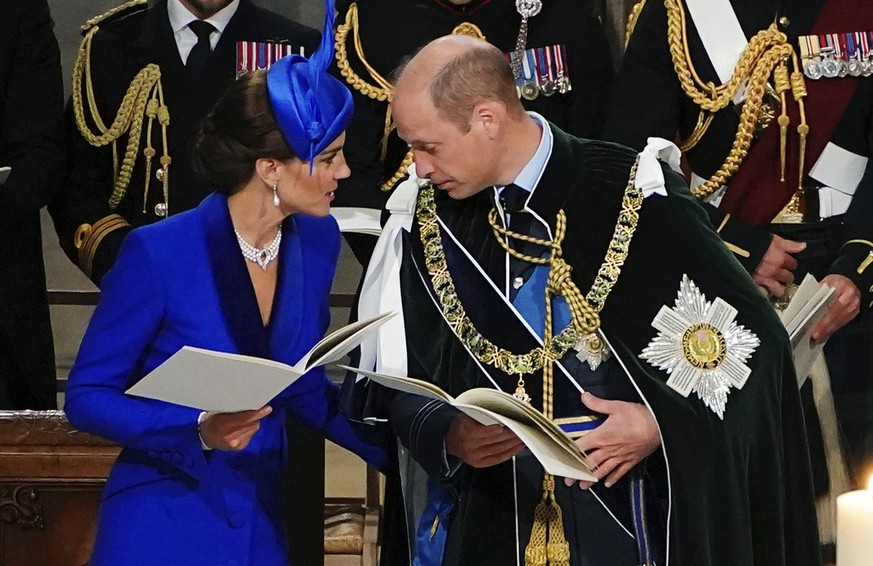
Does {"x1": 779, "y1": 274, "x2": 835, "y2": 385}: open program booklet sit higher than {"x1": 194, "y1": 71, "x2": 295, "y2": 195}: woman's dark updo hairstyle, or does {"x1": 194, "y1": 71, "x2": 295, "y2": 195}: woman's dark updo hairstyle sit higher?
{"x1": 194, "y1": 71, "x2": 295, "y2": 195}: woman's dark updo hairstyle

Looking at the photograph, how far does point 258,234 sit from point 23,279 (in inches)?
56.7

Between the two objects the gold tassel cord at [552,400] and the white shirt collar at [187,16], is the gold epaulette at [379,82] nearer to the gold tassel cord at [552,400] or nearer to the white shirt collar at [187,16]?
the white shirt collar at [187,16]

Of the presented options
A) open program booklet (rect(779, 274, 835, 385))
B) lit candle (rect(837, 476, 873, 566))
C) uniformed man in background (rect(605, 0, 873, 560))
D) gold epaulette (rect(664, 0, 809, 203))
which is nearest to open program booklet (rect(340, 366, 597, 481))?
open program booklet (rect(779, 274, 835, 385))

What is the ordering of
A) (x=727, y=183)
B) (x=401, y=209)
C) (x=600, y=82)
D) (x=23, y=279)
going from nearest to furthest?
(x=401, y=209) → (x=727, y=183) → (x=600, y=82) → (x=23, y=279)

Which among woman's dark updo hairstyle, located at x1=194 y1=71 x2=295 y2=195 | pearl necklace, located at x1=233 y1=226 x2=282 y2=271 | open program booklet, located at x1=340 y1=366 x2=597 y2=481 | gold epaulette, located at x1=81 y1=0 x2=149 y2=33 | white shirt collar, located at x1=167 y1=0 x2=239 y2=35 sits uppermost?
gold epaulette, located at x1=81 y1=0 x2=149 y2=33

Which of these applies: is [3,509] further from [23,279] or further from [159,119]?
[159,119]

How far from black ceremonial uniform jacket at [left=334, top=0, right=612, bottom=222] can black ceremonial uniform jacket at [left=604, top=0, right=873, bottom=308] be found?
16cm

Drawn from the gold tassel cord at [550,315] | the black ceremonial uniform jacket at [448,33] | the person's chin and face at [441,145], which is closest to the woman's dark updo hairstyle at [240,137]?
the person's chin and face at [441,145]

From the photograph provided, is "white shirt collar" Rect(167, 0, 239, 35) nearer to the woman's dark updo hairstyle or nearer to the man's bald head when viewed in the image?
the woman's dark updo hairstyle

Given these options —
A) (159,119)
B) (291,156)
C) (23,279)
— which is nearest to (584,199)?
(291,156)

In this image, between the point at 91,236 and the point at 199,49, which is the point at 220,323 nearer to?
the point at 91,236

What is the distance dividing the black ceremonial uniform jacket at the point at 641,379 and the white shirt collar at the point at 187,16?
140 cm

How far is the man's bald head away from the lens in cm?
273

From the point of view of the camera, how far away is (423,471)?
9.52 ft
